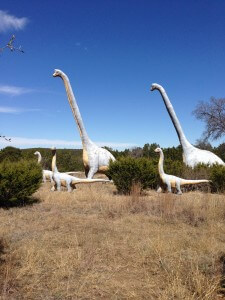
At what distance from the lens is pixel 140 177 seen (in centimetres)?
1048

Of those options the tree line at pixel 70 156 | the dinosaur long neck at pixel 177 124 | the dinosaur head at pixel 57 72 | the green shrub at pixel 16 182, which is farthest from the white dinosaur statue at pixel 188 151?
the green shrub at pixel 16 182

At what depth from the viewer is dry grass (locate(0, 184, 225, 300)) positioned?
340cm

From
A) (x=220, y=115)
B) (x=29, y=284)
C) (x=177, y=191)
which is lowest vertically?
(x=29, y=284)

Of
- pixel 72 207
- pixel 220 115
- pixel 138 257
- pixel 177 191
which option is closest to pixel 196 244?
pixel 138 257

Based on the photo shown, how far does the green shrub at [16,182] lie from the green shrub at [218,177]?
5.39 meters

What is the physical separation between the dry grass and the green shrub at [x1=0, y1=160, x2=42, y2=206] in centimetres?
62

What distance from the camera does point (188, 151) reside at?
1308 centimetres

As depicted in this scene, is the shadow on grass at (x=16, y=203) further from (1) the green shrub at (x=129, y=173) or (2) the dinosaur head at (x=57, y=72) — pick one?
(2) the dinosaur head at (x=57, y=72)

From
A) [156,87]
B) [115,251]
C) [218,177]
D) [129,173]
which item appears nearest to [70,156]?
[156,87]

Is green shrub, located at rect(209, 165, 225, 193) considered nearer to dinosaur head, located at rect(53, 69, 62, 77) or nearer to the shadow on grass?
the shadow on grass

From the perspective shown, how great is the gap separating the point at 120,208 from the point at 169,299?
4.28 m

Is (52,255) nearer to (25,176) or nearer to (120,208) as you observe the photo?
(120,208)

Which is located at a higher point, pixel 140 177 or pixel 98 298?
pixel 140 177

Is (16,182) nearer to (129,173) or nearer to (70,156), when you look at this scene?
(129,173)
